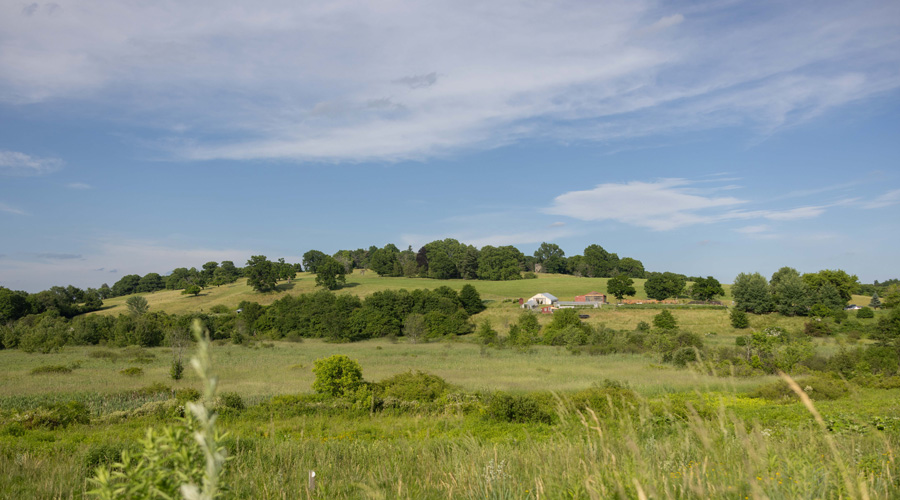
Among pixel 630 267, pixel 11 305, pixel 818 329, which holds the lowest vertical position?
pixel 818 329

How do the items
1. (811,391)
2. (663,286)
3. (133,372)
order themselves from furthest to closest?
(663,286) → (133,372) → (811,391)

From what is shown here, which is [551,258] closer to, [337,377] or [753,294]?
[753,294]

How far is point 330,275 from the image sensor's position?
9244 cm

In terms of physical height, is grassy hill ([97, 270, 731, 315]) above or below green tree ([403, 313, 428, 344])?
above

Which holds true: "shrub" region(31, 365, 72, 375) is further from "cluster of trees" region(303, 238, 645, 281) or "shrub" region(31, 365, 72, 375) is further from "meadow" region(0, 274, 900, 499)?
"cluster of trees" region(303, 238, 645, 281)

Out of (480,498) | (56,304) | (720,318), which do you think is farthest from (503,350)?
(56,304)

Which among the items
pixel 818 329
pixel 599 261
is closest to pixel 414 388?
pixel 818 329

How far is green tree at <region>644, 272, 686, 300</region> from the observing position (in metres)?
→ 80.0

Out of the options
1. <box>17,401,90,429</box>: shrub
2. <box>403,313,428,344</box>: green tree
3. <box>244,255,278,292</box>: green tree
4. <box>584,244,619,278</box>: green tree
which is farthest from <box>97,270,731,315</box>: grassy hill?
<box>17,401,90,429</box>: shrub

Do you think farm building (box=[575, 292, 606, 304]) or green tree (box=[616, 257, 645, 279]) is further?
green tree (box=[616, 257, 645, 279])

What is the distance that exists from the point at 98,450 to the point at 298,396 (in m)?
10.5

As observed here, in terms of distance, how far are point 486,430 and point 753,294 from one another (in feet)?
207

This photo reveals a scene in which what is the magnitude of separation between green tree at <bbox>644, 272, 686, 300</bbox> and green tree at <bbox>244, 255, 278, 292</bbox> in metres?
62.4

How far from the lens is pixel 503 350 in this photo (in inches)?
1741
